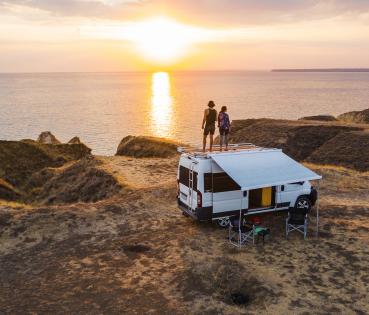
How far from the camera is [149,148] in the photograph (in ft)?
147

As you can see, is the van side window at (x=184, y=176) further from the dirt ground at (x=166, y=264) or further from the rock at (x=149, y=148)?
the rock at (x=149, y=148)

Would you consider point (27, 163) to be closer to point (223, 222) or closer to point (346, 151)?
point (346, 151)

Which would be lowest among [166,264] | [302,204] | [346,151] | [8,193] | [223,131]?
[8,193]

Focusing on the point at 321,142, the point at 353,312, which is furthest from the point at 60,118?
the point at 353,312

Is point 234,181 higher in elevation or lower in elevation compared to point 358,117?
higher

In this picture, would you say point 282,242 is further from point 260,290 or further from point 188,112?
point 188,112

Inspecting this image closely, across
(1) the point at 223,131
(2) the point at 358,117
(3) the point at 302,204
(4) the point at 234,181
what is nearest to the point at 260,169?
(4) the point at 234,181

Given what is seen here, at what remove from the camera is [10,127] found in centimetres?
10338

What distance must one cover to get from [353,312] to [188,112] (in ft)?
424

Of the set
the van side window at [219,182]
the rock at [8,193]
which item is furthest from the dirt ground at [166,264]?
the rock at [8,193]

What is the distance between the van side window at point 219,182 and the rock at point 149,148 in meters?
25.8

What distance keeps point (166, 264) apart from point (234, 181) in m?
4.16

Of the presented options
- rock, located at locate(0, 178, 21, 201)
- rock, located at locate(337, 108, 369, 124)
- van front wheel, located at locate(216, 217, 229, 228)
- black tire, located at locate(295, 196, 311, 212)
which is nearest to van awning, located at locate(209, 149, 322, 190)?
black tire, located at locate(295, 196, 311, 212)

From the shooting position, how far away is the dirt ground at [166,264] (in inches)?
456
